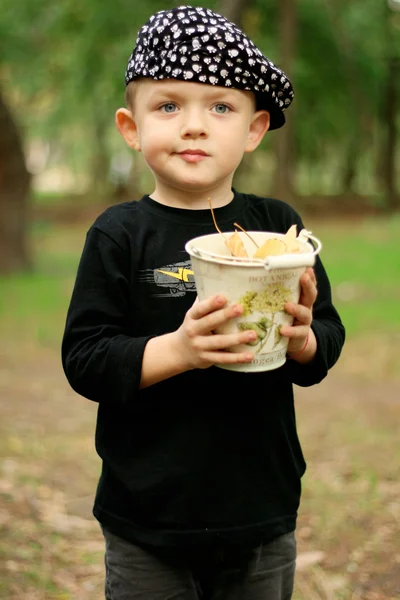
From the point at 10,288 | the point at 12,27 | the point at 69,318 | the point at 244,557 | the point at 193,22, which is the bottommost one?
the point at 10,288

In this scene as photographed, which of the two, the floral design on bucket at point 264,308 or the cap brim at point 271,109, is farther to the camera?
the cap brim at point 271,109

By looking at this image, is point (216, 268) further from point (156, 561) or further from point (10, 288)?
point (10, 288)

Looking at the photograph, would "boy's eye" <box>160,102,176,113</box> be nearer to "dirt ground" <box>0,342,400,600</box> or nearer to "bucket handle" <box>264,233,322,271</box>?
"bucket handle" <box>264,233,322,271</box>

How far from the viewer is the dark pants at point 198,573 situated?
6.01 ft

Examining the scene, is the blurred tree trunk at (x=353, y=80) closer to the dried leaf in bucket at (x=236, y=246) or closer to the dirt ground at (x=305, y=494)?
the dirt ground at (x=305, y=494)

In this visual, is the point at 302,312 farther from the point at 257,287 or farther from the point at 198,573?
the point at 198,573

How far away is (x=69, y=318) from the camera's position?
178 cm

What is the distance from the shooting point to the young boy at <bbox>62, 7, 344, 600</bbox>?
175 centimetres

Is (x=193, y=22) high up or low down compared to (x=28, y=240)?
up

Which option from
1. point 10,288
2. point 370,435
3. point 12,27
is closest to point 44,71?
point 12,27

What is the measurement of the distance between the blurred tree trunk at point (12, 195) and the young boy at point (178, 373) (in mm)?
10460

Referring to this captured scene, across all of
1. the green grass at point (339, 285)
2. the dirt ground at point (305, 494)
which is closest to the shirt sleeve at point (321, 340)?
the dirt ground at point (305, 494)

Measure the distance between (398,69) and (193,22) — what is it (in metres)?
26.6

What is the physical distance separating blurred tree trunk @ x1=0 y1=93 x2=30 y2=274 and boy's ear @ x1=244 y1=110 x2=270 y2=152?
10.4 m
